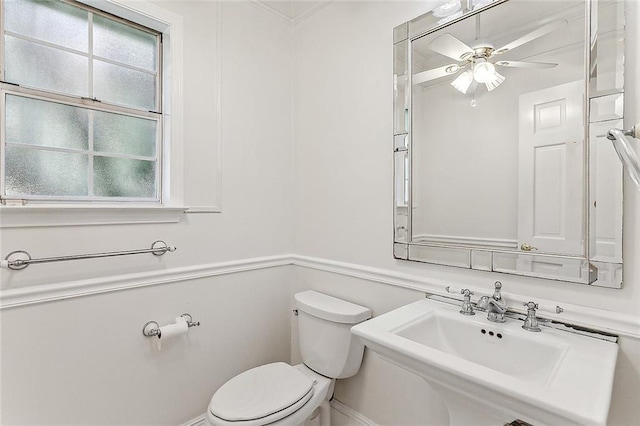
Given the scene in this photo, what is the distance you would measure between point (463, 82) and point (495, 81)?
0.12 m

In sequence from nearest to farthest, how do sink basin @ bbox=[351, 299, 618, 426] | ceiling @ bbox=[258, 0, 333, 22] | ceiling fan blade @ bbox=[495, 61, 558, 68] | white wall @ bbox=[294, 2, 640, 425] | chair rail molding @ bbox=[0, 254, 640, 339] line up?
sink basin @ bbox=[351, 299, 618, 426], chair rail molding @ bbox=[0, 254, 640, 339], ceiling fan blade @ bbox=[495, 61, 558, 68], white wall @ bbox=[294, 2, 640, 425], ceiling @ bbox=[258, 0, 333, 22]

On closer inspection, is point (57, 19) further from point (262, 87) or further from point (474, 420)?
point (474, 420)

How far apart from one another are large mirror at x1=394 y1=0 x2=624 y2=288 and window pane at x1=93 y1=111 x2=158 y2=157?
121 centimetres

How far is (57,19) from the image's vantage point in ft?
4.29

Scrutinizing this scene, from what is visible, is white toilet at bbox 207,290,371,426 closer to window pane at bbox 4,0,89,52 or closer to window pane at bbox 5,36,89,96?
window pane at bbox 5,36,89,96

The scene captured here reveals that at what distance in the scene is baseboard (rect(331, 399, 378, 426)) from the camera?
1.60 m

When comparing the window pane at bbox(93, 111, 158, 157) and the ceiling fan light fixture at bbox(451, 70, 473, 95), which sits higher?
the ceiling fan light fixture at bbox(451, 70, 473, 95)

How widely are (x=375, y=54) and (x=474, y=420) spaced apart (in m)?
1.57

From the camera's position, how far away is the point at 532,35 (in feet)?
3.68

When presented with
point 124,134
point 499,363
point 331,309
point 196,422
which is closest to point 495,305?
point 499,363

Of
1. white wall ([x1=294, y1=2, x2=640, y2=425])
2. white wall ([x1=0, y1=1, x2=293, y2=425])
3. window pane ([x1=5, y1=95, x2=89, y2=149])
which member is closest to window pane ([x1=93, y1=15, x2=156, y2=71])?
white wall ([x1=0, y1=1, x2=293, y2=425])

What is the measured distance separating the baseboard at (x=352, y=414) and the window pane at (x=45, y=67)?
1.96 m

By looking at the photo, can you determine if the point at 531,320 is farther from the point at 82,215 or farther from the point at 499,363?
the point at 82,215

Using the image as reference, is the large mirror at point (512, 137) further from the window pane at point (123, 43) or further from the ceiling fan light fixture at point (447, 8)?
the window pane at point (123, 43)
